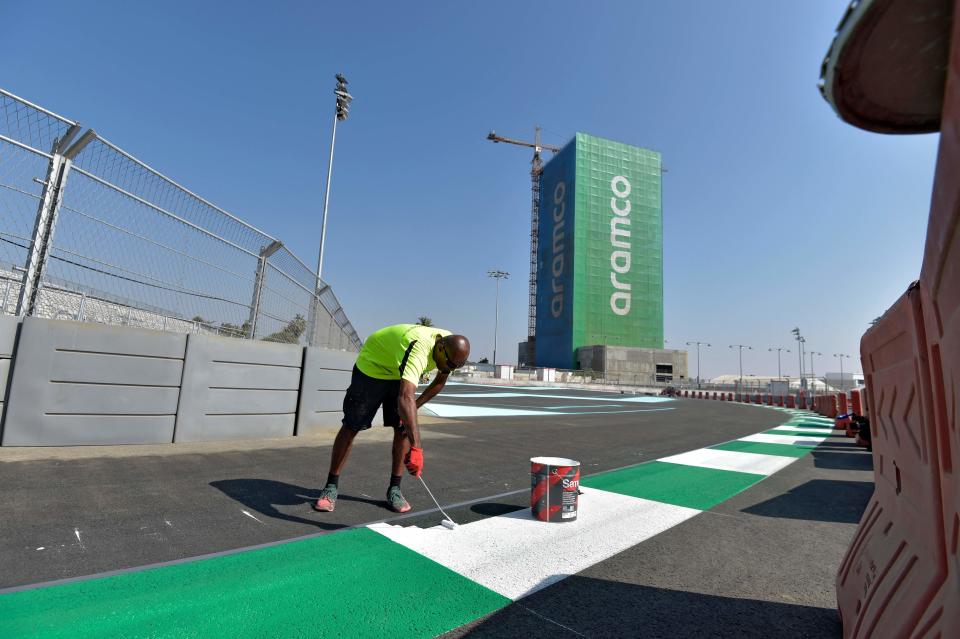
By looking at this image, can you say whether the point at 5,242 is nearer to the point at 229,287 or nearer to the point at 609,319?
the point at 229,287

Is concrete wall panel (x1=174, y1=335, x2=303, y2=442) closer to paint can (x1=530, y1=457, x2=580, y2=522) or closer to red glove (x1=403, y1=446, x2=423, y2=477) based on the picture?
red glove (x1=403, y1=446, x2=423, y2=477)

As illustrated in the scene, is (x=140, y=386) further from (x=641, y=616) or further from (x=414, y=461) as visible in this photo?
(x=641, y=616)

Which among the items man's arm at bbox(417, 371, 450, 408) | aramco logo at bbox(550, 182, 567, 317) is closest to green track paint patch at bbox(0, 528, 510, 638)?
man's arm at bbox(417, 371, 450, 408)

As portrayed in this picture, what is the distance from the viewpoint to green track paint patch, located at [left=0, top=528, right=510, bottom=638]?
174 centimetres

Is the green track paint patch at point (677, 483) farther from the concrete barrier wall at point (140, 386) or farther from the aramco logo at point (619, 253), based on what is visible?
the aramco logo at point (619, 253)

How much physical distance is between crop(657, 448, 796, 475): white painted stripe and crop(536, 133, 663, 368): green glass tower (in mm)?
58210

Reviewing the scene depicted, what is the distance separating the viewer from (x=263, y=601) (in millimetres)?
1968

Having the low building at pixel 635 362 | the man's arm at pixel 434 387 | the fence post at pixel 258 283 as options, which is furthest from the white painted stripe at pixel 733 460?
the low building at pixel 635 362

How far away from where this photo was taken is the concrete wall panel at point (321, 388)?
6984mm

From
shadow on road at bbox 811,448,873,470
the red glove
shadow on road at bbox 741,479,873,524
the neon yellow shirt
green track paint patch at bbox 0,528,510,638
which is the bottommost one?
green track paint patch at bbox 0,528,510,638

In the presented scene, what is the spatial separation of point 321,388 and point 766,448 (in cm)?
797

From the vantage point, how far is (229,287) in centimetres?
641

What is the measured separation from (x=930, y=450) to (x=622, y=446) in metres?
6.38

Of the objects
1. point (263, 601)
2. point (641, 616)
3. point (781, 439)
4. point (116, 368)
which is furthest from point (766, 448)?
point (116, 368)
